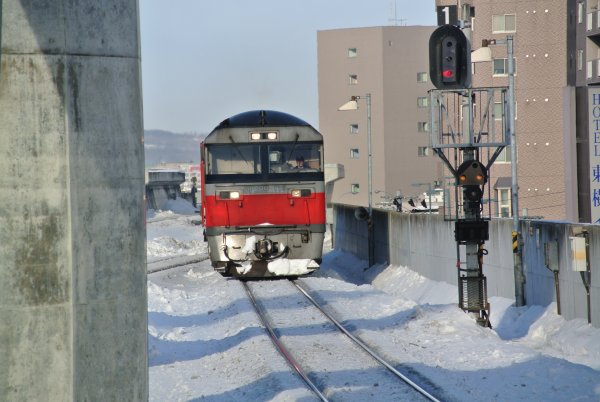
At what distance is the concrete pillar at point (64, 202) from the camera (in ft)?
26.3

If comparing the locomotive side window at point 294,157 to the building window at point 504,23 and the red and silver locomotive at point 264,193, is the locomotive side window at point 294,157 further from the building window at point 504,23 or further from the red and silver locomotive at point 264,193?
the building window at point 504,23

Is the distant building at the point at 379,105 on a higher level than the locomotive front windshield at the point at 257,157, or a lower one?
higher

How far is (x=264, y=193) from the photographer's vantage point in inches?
902

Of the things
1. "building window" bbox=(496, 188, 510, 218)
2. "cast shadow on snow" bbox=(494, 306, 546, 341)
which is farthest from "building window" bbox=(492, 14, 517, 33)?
"cast shadow on snow" bbox=(494, 306, 546, 341)

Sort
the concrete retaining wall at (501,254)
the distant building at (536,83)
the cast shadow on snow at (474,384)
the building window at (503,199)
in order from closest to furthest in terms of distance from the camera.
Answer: the cast shadow on snow at (474,384)
the concrete retaining wall at (501,254)
the distant building at (536,83)
the building window at (503,199)

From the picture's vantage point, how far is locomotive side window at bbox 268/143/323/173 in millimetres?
23000

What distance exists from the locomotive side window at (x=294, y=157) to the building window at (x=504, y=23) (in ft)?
75.4

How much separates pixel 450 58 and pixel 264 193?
698cm

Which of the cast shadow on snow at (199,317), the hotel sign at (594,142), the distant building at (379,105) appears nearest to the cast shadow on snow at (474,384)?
the cast shadow on snow at (199,317)

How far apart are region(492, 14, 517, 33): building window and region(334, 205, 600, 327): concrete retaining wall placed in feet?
45.5

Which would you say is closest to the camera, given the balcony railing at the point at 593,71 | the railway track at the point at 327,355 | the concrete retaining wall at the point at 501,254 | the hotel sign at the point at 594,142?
the railway track at the point at 327,355

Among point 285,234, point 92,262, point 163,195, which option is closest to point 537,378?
point 92,262

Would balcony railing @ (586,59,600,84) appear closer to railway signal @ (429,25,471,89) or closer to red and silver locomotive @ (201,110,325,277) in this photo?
red and silver locomotive @ (201,110,325,277)

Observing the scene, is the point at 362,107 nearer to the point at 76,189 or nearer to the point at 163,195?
the point at 163,195
